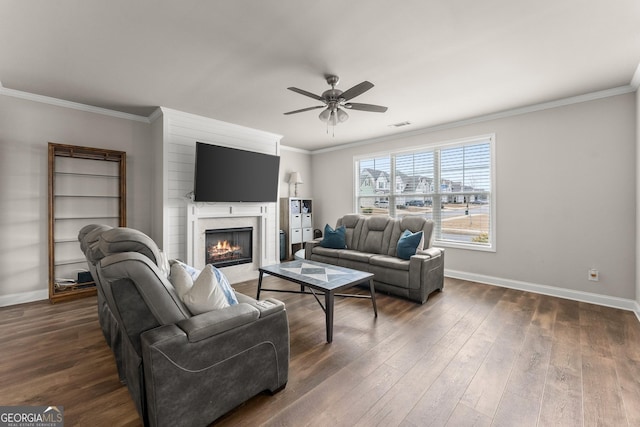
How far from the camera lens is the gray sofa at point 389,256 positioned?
3.53 m

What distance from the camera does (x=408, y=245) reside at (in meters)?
3.85

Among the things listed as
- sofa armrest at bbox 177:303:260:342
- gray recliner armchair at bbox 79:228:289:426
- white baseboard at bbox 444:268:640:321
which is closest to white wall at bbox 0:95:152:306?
gray recliner armchair at bbox 79:228:289:426

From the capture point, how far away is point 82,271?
379 centimetres

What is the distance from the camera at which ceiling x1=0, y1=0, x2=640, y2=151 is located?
199 cm

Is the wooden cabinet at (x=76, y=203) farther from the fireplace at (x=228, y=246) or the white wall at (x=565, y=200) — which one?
the white wall at (x=565, y=200)

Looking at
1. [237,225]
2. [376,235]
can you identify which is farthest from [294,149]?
[376,235]

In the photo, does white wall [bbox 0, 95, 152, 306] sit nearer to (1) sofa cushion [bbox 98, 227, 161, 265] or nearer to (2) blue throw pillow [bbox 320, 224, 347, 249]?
(1) sofa cushion [bbox 98, 227, 161, 265]

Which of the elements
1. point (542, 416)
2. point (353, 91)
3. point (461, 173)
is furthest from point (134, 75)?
point (461, 173)

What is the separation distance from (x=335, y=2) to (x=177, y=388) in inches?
96.4

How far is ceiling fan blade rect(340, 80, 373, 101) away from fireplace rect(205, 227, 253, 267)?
9.57 ft

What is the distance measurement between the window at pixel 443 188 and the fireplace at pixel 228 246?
8.26 feet

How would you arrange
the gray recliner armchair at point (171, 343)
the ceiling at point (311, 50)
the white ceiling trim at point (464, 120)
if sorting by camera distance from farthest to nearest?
the white ceiling trim at point (464, 120)
the ceiling at point (311, 50)
the gray recliner armchair at point (171, 343)

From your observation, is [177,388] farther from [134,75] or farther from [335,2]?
[134,75]

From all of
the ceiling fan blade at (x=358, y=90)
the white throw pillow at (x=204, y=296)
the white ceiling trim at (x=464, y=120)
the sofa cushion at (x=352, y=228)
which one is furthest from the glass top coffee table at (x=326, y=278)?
the white ceiling trim at (x=464, y=120)
